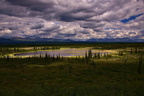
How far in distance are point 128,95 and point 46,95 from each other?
8.45 m

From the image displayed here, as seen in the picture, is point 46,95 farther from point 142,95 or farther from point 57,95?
point 142,95

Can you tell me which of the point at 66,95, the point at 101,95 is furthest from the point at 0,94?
the point at 101,95

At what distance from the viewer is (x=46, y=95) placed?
421 inches

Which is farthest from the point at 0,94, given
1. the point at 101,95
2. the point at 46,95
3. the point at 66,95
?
the point at 101,95

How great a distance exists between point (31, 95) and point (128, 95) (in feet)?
33.1

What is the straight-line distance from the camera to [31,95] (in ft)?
36.5

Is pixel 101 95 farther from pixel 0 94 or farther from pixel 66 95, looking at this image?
pixel 0 94

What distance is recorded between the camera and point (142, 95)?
11156 mm

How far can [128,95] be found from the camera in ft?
36.7

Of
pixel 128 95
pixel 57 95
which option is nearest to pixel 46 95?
pixel 57 95

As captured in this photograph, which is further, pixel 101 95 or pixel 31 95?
pixel 31 95

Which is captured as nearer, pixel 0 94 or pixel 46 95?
pixel 46 95

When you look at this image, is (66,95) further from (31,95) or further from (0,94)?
(0,94)

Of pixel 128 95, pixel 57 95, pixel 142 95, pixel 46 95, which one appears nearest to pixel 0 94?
pixel 46 95
